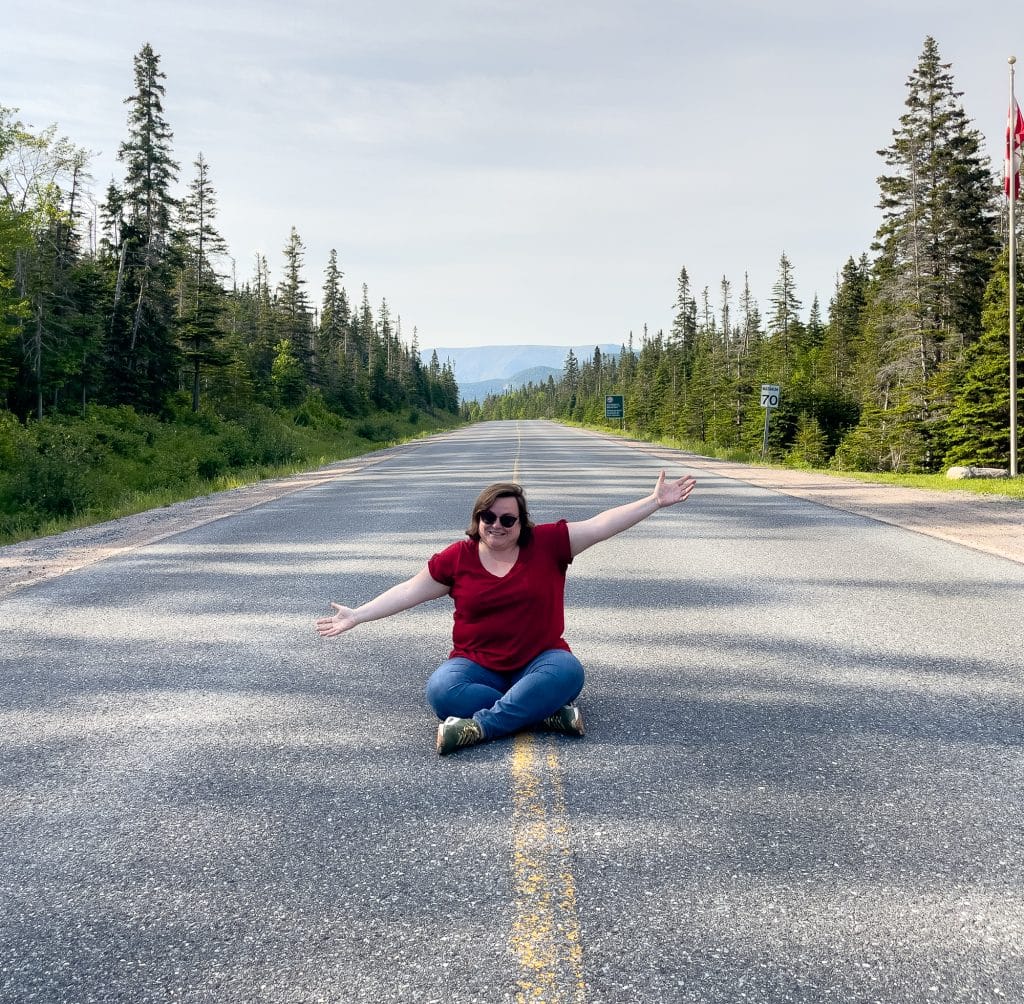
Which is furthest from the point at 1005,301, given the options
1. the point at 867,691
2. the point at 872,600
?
the point at 867,691

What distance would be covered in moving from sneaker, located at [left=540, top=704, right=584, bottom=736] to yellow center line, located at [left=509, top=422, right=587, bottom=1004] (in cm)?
24

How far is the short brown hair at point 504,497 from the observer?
13.8ft

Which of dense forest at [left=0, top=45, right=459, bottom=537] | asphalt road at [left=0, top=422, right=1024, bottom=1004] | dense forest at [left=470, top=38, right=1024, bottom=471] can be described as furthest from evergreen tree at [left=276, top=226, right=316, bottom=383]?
asphalt road at [left=0, top=422, right=1024, bottom=1004]

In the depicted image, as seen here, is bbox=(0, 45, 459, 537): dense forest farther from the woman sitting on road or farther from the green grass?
the woman sitting on road

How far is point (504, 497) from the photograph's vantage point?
421cm

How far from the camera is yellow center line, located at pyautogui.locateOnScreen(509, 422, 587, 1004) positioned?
2377 mm

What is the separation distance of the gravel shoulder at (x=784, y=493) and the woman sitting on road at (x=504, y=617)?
20.0 ft

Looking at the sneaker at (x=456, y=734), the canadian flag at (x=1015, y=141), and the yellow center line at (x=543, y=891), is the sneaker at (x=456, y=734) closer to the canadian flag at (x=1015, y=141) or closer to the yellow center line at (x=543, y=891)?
the yellow center line at (x=543, y=891)

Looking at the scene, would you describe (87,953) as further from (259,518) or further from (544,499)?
(544,499)

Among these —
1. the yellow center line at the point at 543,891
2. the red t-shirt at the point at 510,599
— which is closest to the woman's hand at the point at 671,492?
the red t-shirt at the point at 510,599

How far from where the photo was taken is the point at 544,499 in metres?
15.8

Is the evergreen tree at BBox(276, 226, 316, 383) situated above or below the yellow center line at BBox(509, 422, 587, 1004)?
above

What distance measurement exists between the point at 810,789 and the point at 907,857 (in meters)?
0.60

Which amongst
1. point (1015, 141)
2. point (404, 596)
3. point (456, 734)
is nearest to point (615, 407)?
point (1015, 141)
